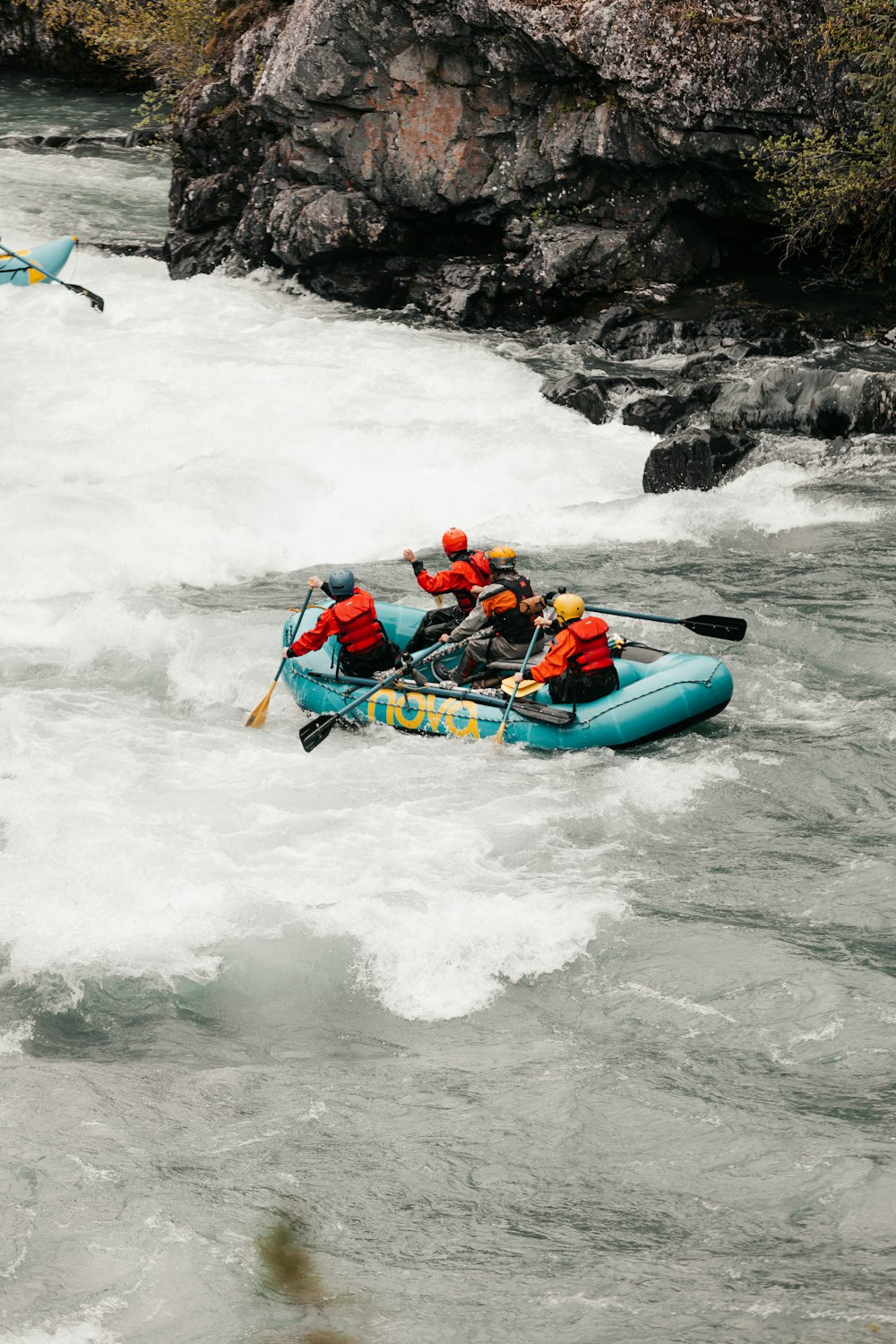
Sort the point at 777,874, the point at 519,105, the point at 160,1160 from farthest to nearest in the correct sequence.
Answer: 1. the point at 519,105
2. the point at 777,874
3. the point at 160,1160

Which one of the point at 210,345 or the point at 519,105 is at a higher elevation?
the point at 519,105

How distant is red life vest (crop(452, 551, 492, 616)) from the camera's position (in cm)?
1073

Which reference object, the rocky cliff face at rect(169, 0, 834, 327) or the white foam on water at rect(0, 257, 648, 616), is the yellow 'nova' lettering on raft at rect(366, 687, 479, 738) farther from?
the rocky cliff face at rect(169, 0, 834, 327)

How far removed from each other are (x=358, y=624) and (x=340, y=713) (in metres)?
0.83

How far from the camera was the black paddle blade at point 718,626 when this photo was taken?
1018cm

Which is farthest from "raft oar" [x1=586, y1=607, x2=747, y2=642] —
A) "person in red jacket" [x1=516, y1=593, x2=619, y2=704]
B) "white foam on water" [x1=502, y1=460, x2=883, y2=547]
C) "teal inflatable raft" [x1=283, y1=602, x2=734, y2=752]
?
"white foam on water" [x1=502, y1=460, x2=883, y2=547]

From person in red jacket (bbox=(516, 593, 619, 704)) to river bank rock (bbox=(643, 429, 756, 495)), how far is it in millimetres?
5153

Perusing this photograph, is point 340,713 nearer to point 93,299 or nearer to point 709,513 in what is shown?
point 709,513

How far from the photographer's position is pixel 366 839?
8422 millimetres

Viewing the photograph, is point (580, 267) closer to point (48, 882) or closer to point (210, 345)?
point (210, 345)

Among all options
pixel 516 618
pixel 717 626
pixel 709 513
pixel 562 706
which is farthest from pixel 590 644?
pixel 709 513

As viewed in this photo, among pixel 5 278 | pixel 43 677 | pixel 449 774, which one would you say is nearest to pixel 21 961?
pixel 449 774

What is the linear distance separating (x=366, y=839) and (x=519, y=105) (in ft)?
43.8

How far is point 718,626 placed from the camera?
1025 cm
